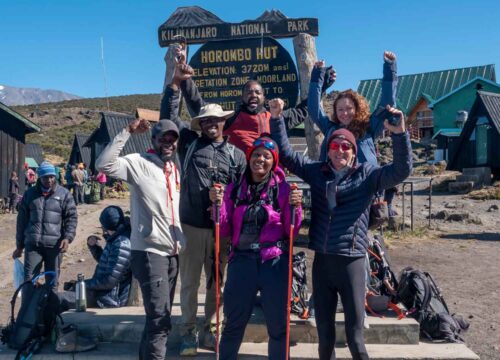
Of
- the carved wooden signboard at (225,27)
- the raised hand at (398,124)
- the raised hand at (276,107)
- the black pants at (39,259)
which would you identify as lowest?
the black pants at (39,259)

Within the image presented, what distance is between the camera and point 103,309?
5715 mm

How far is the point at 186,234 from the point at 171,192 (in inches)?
17.6

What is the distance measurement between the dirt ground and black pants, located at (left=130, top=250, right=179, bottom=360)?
303cm

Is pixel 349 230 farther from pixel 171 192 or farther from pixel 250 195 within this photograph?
pixel 171 192

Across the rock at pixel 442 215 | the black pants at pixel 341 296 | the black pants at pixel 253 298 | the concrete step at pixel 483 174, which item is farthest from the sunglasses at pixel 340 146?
the concrete step at pixel 483 174

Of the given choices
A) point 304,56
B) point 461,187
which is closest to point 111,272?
point 304,56

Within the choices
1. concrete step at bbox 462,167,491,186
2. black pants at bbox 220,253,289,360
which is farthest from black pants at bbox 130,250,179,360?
concrete step at bbox 462,167,491,186

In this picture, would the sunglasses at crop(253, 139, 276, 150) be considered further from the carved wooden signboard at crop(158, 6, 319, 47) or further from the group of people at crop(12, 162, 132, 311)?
the carved wooden signboard at crop(158, 6, 319, 47)

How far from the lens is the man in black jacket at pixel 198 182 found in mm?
4398

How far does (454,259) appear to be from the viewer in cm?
1024

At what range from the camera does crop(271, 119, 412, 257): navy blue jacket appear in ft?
12.3

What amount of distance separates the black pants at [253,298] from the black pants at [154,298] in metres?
0.53

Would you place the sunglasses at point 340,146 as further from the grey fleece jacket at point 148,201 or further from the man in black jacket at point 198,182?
the grey fleece jacket at point 148,201

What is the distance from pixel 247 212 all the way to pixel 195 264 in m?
0.93
